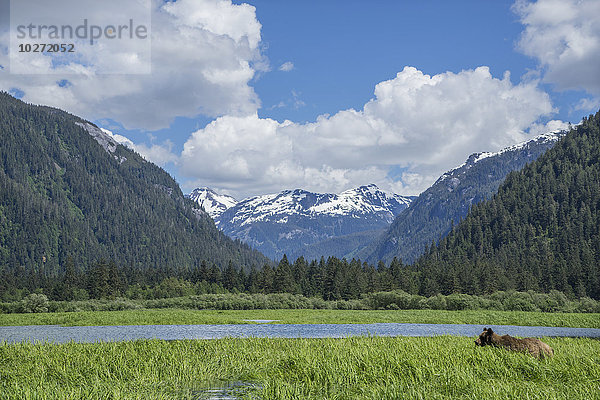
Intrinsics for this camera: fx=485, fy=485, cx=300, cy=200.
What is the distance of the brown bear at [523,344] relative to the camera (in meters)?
23.3

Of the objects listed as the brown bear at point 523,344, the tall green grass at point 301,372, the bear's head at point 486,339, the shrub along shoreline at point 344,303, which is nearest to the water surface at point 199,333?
the tall green grass at point 301,372

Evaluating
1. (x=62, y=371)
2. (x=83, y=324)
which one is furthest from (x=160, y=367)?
(x=83, y=324)

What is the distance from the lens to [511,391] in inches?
616

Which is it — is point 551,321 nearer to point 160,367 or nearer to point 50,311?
point 160,367

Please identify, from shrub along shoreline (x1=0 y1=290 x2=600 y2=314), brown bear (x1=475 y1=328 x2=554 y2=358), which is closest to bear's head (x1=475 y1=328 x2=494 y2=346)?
brown bear (x1=475 y1=328 x2=554 y2=358)

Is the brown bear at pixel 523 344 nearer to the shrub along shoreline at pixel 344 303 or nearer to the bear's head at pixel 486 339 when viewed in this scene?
the bear's head at pixel 486 339

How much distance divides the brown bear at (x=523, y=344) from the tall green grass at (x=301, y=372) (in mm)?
797

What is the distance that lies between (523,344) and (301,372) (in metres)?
11.5

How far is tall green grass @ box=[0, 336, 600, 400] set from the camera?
1609 centimetres

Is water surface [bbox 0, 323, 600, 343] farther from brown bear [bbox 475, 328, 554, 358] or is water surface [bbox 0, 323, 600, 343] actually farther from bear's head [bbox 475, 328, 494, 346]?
brown bear [bbox 475, 328, 554, 358]

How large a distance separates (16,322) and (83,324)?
10951mm

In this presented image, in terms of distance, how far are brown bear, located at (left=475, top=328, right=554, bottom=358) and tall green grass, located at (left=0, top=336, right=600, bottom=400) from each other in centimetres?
80

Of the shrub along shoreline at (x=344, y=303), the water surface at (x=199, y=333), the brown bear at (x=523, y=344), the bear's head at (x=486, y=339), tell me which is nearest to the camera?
the brown bear at (x=523, y=344)

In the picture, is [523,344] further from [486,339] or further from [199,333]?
[199,333]
